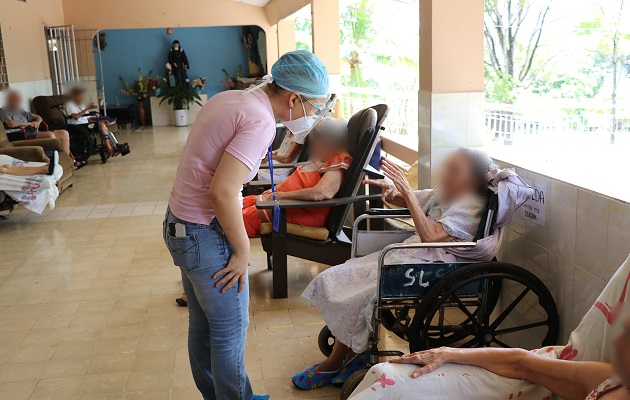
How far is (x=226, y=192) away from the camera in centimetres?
170

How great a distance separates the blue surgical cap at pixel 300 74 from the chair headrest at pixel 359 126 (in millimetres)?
1378

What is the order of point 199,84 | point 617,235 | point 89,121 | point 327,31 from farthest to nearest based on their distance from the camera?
point 199,84, point 89,121, point 327,31, point 617,235

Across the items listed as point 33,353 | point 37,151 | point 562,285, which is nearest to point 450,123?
point 562,285

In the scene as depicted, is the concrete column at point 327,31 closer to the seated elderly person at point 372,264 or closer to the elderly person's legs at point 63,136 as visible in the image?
the elderly person's legs at point 63,136

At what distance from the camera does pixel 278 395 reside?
251 centimetres

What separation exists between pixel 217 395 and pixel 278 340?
993 mm

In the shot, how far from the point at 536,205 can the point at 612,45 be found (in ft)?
8.74

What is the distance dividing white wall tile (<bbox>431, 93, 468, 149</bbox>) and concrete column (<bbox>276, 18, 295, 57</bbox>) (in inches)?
354

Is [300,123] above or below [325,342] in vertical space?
above

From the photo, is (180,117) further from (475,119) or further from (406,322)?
(406,322)

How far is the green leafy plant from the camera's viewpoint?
561 inches

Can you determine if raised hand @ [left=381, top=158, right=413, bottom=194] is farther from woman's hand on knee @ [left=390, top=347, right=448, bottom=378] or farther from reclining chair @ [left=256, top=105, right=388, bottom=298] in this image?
woman's hand on knee @ [left=390, top=347, right=448, bottom=378]

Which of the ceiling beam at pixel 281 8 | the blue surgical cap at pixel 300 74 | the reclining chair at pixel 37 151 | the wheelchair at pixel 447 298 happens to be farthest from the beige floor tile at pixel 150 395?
the ceiling beam at pixel 281 8

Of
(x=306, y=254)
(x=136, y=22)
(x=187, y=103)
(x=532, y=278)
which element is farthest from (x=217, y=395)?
(x=187, y=103)
